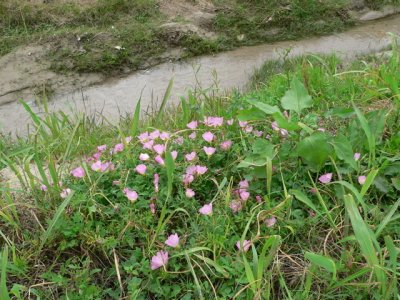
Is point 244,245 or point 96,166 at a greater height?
point 96,166

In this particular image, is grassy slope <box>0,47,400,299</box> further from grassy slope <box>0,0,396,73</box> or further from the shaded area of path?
grassy slope <box>0,0,396,73</box>

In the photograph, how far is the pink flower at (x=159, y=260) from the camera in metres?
1.73

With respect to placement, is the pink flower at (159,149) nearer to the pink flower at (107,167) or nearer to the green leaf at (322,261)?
the pink flower at (107,167)

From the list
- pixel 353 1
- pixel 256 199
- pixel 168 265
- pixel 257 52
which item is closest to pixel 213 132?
pixel 256 199

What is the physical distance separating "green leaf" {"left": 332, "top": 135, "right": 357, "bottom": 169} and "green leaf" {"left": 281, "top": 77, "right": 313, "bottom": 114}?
0.29 meters

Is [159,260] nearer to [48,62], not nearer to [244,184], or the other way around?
[244,184]

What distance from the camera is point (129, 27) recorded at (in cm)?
539

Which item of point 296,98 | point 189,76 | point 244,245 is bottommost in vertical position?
point 189,76

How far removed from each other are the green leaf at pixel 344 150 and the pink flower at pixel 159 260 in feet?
2.62

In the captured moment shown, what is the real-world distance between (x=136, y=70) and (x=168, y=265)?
3.67 m

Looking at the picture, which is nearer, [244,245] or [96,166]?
[244,245]

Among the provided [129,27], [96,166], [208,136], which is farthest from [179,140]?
[129,27]

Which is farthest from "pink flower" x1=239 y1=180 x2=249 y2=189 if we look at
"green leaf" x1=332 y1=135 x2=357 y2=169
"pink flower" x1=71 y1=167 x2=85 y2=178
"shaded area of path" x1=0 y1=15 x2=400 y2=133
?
"shaded area of path" x1=0 y1=15 x2=400 y2=133

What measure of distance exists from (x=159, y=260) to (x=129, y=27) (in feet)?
13.4
